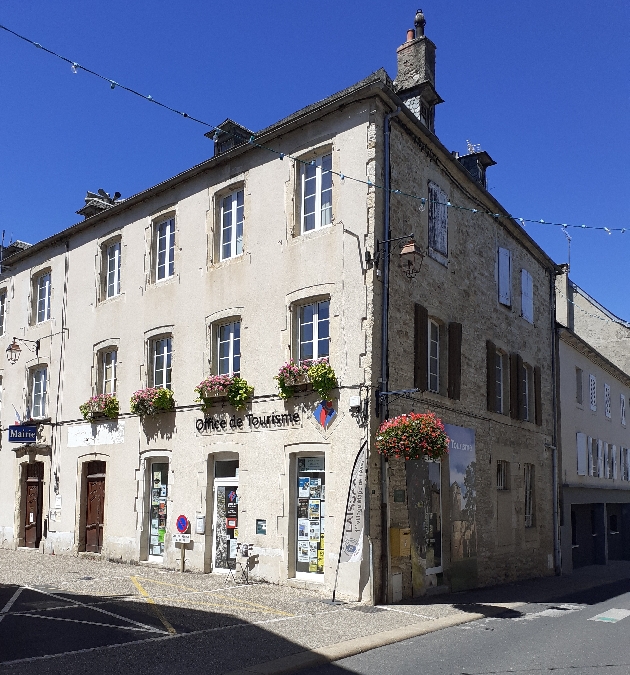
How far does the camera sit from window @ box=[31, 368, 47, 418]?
67.8ft

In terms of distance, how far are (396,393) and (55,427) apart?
1069 centimetres

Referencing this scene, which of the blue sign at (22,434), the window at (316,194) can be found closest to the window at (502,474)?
the window at (316,194)

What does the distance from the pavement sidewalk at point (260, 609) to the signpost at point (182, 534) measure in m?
0.53

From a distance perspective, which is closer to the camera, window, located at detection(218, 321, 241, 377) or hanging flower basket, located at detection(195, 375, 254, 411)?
hanging flower basket, located at detection(195, 375, 254, 411)

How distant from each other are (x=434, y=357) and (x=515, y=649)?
690 cm

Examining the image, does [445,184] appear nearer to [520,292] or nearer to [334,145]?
[334,145]

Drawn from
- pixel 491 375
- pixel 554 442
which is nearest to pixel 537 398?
pixel 554 442

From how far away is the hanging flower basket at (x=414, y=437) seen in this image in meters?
11.8

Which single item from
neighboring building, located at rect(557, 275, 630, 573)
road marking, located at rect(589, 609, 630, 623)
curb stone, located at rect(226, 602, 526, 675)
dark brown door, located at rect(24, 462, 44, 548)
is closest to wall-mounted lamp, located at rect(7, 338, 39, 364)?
dark brown door, located at rect(24, 462, 44, 548)

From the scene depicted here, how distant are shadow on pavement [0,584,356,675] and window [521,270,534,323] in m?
11.7

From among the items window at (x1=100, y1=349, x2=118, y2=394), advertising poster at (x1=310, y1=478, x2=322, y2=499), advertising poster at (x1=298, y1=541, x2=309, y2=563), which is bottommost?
advertising poster at (x1=298, y1=541, x2=309, y2=563)

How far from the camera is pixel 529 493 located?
1923cm

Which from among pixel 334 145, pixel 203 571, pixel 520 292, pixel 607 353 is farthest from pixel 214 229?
pixel 607 353

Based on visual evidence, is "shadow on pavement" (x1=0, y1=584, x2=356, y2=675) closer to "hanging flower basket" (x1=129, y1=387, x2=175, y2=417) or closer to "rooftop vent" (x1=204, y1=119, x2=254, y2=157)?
"hanging flower basket" (x1=129, y1=387, x2=175, y2=417)
